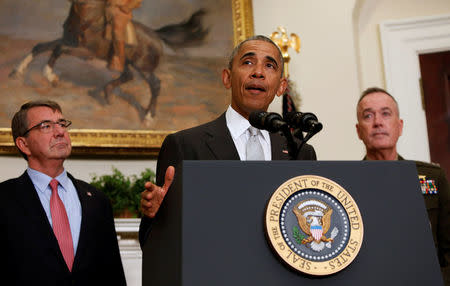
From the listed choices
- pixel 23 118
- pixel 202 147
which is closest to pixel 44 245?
pixel 23 118

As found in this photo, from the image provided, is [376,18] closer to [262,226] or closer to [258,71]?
[258,71]

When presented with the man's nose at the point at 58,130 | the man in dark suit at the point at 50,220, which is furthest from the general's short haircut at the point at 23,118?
the man's nose at the point at 58,130

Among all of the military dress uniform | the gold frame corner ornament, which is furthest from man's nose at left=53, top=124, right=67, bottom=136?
the gold frame corner ornament

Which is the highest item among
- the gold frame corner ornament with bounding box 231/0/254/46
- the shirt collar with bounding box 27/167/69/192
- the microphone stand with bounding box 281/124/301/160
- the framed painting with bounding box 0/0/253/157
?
the gold frame corner ornament with bounding box 231/0/254/46

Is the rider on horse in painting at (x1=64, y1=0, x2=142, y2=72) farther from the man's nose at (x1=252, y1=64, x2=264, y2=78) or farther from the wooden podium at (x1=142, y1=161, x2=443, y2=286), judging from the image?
the wooden podium at (x1=142, y1=161, x2=443, y2=286)

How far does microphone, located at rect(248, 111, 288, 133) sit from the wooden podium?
18 cm

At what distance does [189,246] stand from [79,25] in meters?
3.62

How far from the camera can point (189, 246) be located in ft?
4.09

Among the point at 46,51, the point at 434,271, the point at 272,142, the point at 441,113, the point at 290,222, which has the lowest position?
the point at 434,271

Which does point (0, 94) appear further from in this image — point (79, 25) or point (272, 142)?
point (272, 142)

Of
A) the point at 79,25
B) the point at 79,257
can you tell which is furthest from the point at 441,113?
the point at 79,257

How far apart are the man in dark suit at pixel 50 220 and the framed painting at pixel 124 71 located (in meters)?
1.18

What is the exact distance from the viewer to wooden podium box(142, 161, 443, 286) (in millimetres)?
1256

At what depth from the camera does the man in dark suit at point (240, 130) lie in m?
1.97
